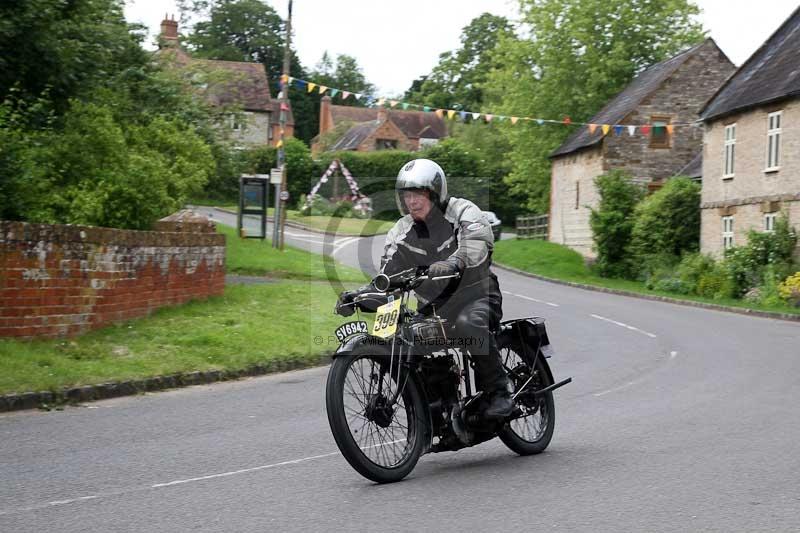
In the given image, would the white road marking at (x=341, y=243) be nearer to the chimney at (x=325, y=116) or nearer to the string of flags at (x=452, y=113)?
the string of flags at (x=452, y=113)

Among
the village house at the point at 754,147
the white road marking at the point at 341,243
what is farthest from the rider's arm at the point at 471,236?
the white road marking at the point at 341,243

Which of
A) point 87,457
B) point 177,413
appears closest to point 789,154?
point 177,413

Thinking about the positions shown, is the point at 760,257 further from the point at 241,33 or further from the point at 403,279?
the point at 241,33

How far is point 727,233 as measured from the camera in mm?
34531

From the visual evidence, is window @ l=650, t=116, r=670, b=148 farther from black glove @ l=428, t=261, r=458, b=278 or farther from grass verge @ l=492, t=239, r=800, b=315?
black glove @ l=428, t=261, r=458, b=278

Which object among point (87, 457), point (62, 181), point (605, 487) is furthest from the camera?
point (62, 181)

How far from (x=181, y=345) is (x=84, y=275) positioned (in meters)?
1.53

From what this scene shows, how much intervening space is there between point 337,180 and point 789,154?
3385 cm

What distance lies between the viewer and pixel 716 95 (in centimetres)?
3678

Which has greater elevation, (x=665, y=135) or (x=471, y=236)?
(x=665, y=135)

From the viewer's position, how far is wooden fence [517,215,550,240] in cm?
5621

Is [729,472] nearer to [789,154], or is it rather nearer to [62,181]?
[62,181]

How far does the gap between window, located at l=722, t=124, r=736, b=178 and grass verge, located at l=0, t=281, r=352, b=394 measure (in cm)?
2138

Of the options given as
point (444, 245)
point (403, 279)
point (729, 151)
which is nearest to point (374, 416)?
point (403, 279)
